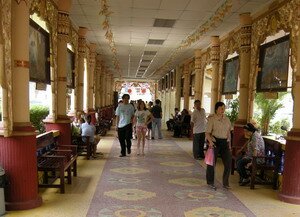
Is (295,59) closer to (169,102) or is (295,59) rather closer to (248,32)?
(248,32)

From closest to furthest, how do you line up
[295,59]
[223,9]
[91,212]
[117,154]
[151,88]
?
[91,212] → [295,59] → [223,9] → [117,154] → [151,88]

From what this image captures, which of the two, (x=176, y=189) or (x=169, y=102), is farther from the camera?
(x=169, y=102)

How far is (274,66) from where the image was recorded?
6.18 m

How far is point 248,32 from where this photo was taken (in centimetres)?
707

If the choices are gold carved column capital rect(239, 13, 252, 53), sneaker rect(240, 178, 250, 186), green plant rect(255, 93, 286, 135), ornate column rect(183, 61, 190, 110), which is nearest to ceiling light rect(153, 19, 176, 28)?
gold carved column capital rect(239, 13, 252, 53)

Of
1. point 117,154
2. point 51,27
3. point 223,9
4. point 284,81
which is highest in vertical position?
point 223,9

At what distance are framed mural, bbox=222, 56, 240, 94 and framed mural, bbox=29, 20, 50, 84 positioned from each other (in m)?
4.52

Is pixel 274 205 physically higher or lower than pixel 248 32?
lower

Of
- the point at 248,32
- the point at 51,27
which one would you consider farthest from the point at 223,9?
→ the point at 51,27

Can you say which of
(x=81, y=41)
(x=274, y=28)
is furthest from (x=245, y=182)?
(x=81, y=41)

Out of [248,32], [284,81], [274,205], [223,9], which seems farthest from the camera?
[248,32]

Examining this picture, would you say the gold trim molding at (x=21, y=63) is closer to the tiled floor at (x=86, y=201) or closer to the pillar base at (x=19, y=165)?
the pillar base at (x=19, y=165)

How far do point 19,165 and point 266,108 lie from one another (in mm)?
5076

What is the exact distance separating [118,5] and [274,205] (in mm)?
4617
